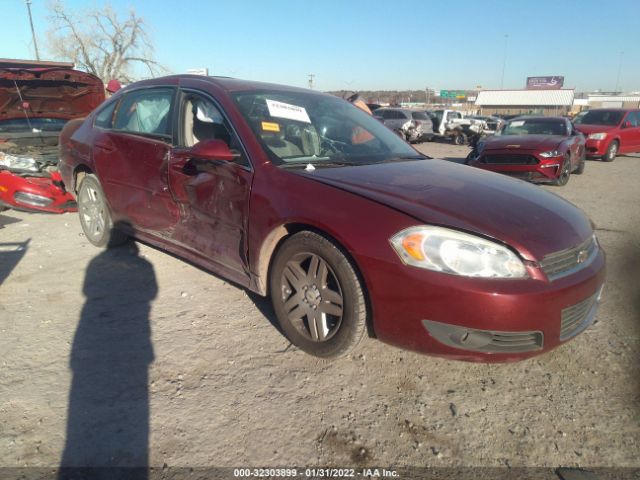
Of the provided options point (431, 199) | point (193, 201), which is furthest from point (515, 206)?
point (193, 201)

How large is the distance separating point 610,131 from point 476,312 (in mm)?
14742

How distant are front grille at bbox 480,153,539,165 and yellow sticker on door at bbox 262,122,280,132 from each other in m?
6.83

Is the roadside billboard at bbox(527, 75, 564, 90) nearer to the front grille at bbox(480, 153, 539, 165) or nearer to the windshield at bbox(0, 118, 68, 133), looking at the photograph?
the front grille at bbox(480, 153, 539, 165)

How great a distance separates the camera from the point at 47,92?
6430 millimetres

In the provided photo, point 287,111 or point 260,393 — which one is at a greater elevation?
point 287,111

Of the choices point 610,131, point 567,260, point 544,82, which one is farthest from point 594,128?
point 544,82

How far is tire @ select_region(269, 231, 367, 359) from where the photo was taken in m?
2.32

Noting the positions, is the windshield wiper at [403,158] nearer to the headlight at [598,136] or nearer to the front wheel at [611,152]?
the headlight at [598,136]

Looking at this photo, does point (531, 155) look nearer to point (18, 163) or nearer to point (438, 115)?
point (18, 163)

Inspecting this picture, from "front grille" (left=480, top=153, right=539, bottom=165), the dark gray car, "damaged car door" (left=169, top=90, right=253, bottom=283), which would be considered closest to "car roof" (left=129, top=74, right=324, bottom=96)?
"damaged car door" (left=169, top=90, right=253, bottom=283)

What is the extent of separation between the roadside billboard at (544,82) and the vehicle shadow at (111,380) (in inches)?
3888

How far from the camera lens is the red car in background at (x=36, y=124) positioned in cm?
532

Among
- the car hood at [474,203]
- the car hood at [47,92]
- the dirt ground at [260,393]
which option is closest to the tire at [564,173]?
the dirt ground at [260,393]

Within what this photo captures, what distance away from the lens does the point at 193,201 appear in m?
3.07
